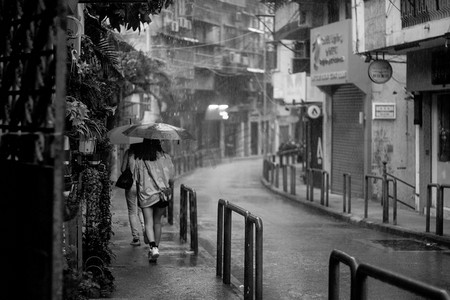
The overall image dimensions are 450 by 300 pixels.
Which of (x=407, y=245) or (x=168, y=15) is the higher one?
(x=168, y=15)

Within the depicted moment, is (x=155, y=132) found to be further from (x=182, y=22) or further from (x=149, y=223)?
(x=182, y=22)

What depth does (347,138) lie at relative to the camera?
85.0 feet

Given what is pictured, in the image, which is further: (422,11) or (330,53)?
(330,53)

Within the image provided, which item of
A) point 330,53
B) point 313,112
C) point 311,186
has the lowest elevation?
point 311,186

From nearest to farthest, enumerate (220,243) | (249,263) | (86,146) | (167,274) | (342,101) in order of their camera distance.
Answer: (249,263) → (86,146) → (167,274) → (220,243) → (342,101)

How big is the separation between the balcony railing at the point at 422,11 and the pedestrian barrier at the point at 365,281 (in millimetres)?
10416

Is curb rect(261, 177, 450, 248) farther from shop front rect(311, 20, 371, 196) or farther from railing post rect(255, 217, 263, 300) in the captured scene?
railing post rect(255, 217, 263, 300)

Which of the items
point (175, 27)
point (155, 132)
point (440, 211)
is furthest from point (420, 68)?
point (175, 27)

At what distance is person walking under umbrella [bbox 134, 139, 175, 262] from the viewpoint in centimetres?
1095

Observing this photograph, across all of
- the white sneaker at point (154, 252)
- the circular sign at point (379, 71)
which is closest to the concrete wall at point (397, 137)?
the circular sign at point (379, 71)

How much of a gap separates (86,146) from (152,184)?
2.17 meters

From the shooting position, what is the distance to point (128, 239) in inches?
521

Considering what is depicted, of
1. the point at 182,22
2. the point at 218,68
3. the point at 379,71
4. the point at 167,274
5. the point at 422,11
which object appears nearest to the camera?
the point at 167,274

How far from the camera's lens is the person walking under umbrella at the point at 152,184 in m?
10.9
